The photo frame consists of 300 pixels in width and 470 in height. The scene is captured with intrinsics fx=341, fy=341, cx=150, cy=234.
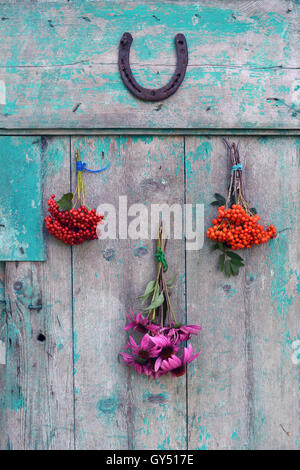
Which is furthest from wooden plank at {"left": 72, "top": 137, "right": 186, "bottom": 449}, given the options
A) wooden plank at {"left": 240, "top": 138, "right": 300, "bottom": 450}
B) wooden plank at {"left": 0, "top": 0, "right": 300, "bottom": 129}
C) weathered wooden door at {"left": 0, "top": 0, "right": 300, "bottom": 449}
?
wooden plank at {"left": 240, "top": 138, "right": 300, "bottom": 450}

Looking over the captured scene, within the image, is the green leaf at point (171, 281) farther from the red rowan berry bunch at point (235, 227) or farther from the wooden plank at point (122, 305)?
the red rowan berry bunch at point (235, 227)

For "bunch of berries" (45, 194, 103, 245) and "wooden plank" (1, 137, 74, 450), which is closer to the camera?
"bunch of berries" (45, 194, 103, 245)

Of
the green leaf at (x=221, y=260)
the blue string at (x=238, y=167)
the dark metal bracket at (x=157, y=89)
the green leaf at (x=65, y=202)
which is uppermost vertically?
the dark metal bracket at (x=157, y=89)

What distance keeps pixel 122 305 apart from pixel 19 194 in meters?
0.44

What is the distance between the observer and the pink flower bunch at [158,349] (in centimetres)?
91

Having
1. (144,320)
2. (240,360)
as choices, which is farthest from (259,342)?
(144,320)

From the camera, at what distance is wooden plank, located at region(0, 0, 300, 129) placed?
0.97 m

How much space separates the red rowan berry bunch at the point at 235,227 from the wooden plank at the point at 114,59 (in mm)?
182

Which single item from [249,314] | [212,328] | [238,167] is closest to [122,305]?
[212,328]

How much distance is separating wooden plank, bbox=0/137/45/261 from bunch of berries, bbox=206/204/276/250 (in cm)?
50

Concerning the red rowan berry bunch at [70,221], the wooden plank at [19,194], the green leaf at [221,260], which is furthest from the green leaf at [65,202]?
the green leaf at [221,260]

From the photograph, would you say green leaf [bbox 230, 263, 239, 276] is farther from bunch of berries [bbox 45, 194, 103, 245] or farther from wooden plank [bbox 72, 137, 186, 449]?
bunch of berries [bbox 45, 194, 103, 245]

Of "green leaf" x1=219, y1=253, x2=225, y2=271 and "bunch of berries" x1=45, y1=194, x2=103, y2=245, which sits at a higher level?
"bunch of berries" x1=45, y1=194, x2=103, y2=245
